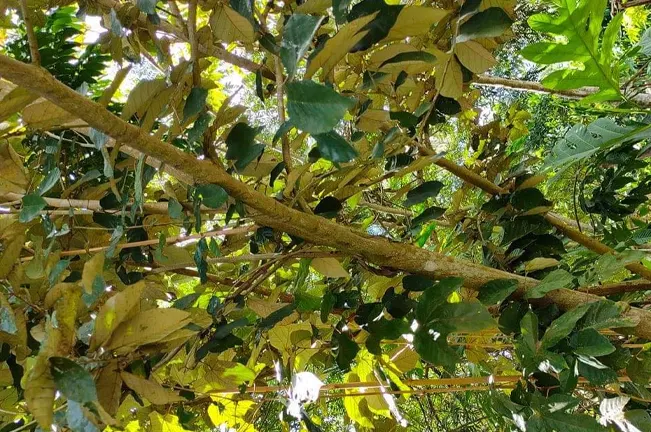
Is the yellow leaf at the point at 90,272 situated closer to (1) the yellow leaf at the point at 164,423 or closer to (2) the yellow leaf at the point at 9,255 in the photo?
(2) the yellow leaf at the point at 9,255

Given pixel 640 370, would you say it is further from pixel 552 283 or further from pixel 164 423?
pixel 164 423

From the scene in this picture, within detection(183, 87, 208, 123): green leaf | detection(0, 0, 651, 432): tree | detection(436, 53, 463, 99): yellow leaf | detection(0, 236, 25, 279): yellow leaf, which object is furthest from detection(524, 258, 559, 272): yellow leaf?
detection(0, 236, 25, 279): yellow leaf

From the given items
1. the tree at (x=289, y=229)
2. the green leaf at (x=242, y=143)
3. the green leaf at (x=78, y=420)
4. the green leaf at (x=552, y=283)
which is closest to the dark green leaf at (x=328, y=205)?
the tree at (x=289, y=229)

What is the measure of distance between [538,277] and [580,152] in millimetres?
156

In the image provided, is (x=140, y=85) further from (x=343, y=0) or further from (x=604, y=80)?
(x=604, y=80)

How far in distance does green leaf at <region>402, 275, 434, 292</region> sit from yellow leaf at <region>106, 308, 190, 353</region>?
275 mm

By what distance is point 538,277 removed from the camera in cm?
69

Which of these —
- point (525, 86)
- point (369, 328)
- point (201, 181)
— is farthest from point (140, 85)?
point (525, 86)

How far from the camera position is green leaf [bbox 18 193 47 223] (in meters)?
0.49

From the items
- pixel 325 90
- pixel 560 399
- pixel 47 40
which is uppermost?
pixel 325 90

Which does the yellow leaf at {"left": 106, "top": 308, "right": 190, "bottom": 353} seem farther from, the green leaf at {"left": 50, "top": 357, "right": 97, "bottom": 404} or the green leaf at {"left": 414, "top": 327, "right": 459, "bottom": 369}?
the green leaf at {"left": 414, "top": 327, "right": 459, "bottom": 369}

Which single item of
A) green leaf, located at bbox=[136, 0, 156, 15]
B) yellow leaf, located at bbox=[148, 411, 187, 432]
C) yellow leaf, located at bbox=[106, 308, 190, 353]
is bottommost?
yellow leaf, located at bbox=[148, 411, 187, 432]

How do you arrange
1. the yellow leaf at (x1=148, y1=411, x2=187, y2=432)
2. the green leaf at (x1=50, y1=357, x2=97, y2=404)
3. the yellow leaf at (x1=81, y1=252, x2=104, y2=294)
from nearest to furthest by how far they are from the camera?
the green leaf at (x1=50, y1=357, x2=97, y2=404) → the yellow leaf at (x1=81, y1=252, x2=104, y2=294) → the yellow leaf at (x1=148, y1=411, x2=187, y2=432)

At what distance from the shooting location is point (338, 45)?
41 centimetres
